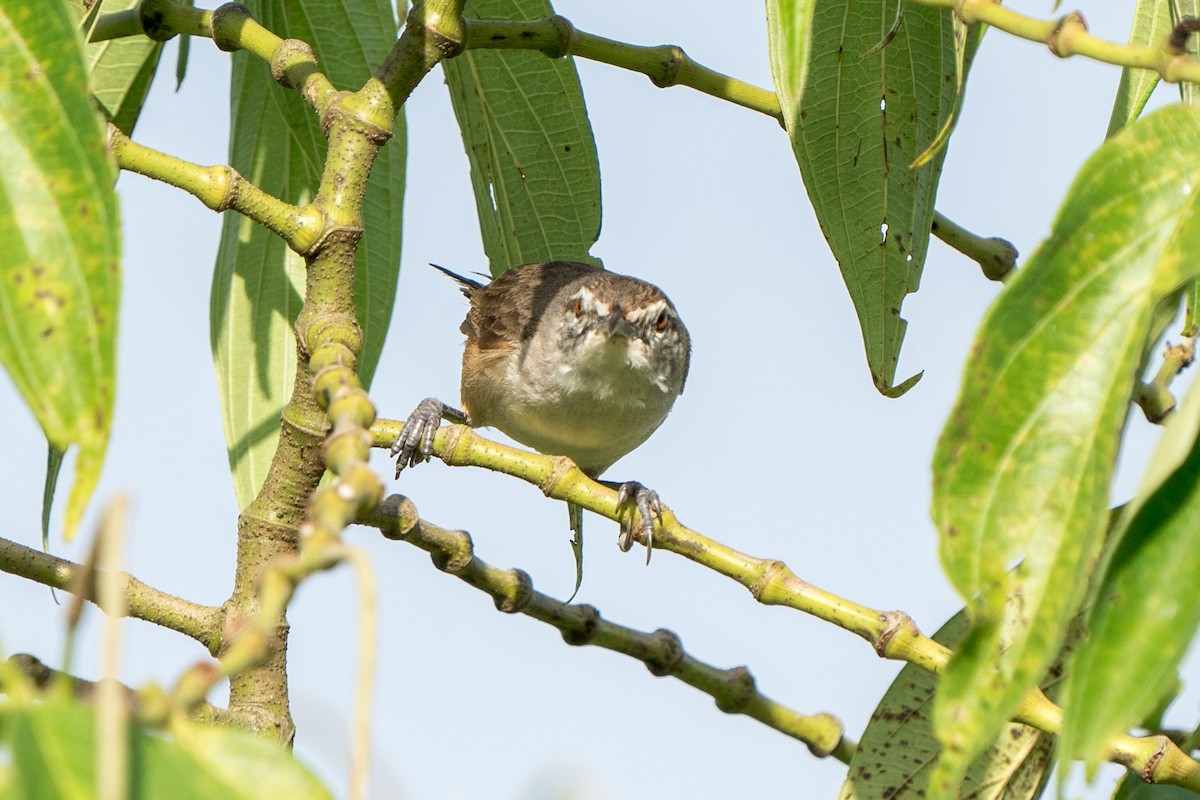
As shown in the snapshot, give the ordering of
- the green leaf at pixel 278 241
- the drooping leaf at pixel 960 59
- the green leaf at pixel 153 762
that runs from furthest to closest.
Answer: the green leaf at pixel 278 241, the drooping leaf at pixel 960 59, the green leaf at pixel 153 762

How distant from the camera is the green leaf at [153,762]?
1.05 meters

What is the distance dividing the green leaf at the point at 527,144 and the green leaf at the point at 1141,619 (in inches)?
83.6

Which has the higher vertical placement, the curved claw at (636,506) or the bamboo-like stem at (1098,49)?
the bamboo-like stem at (1098,49)

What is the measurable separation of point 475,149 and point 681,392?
2.75 meters

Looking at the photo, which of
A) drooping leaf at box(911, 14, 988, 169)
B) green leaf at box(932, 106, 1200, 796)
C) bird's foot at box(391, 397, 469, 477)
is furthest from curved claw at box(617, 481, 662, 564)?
green leaf at box(932, 106, 1200, 796)

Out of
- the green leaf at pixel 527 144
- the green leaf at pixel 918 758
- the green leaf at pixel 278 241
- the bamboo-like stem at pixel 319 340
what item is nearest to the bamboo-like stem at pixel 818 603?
the bamboo-like stem at pixel 319 340

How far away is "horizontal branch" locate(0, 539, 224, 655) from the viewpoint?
7.45 ft

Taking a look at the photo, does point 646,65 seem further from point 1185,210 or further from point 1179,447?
Answer: point 1179,447

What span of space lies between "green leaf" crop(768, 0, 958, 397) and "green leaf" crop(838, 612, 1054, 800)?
26.1 inches

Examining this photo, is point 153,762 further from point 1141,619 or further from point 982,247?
point 982,247

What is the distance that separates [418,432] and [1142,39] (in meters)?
2.61

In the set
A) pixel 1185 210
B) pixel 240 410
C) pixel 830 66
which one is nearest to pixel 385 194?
pixel 240 410

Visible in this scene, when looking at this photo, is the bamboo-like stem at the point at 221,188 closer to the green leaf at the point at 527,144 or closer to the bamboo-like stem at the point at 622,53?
the bamboo-like stem at the point at 622,53

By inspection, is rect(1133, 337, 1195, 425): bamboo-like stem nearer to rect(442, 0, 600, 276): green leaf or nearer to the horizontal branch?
rect(442, 0, 600, 276): green leaf
